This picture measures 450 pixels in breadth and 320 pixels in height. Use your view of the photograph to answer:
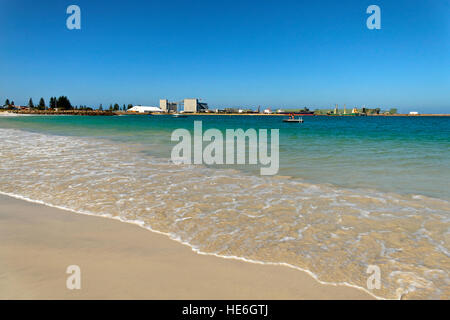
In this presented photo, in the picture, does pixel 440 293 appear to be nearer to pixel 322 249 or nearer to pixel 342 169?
pixel 322 249

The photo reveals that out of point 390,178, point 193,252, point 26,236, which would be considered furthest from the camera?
point 390,178

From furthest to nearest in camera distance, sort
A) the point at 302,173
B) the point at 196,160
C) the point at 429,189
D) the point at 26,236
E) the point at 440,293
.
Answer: the point at 196,160 < the point at 302,173 < the point at 429,189 < the point at 26,236 < the point at 440,293

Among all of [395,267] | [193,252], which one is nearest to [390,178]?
[395,267]

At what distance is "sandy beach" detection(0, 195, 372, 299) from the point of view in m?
3.00

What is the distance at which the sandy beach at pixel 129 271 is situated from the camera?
3.00 m

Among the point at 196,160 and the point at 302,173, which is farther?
the point at 196,160

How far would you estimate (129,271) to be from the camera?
3.38 meters

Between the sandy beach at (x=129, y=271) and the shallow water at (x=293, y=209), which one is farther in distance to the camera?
the shallow water at (x=293, y=209)

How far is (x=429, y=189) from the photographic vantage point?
7.64m

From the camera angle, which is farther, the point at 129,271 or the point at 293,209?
the point at 293,209

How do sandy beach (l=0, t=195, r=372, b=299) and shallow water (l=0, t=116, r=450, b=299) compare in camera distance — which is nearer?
sandy beach (l=0, t=195, r=372, b=299)

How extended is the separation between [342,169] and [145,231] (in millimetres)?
8296

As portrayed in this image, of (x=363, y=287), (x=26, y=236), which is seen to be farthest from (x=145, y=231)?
(x=363, y=287)

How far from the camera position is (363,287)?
3174mm
